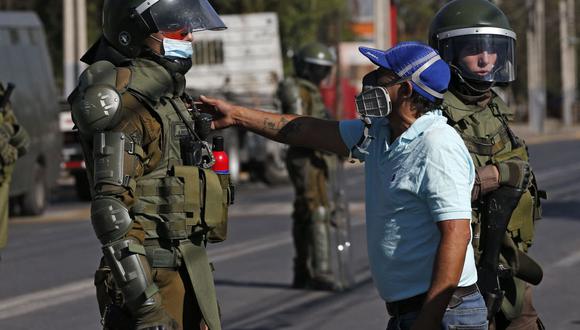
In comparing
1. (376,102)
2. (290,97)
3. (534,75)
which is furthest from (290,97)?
(534,75)

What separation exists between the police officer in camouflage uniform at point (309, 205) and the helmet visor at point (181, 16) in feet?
19.4

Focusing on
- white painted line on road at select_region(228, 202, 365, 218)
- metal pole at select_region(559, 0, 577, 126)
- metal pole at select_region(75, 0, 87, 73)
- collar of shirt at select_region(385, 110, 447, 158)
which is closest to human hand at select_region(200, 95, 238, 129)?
collar of shirt at select_region(385, 110, 447, 158)

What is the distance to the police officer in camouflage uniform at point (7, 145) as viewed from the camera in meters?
10.3

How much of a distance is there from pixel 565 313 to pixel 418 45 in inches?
216

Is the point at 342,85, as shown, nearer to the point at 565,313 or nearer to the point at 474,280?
the point at 565,313

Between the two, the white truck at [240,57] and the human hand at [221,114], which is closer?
the human hand at [221,114]

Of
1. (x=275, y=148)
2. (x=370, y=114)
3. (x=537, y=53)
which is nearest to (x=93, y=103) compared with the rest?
(x=370, y=114)

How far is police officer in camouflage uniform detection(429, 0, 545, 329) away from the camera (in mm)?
6008

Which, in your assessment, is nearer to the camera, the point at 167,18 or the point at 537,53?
the point at 167,18

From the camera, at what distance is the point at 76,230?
59.5ft

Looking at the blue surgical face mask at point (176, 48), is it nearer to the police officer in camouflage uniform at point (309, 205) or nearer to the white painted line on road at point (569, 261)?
the police officer in camouflage uniform at point (309, 205)

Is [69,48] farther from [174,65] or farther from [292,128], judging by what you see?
[174,65]

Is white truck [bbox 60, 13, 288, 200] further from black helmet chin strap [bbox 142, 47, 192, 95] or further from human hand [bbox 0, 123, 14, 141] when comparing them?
black helmet chin strap [bbox 142, 47, 192, 95]

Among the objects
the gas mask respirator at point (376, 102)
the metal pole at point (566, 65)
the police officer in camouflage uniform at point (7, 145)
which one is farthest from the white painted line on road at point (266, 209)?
the metal pole at point (566, 65)
